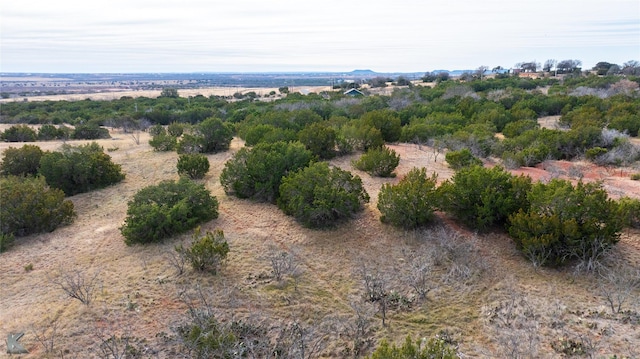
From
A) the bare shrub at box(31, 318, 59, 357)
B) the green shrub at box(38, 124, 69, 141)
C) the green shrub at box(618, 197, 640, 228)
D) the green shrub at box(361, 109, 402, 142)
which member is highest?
the green shrub at box(361, 109, 402, 142)

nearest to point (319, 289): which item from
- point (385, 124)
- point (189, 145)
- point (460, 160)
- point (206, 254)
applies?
point (206, 254)

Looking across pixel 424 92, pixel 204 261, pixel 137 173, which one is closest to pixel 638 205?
pixel 204 261

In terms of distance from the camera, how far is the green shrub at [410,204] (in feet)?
32.9

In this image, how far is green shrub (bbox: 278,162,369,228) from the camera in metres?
10.5

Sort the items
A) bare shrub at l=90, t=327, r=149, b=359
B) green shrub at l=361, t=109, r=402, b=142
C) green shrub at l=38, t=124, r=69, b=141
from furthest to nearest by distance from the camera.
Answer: green shrub at l=38, t=124, r=69, b=141 < green shrub at l=361, t=109, r=402, b=142 < bare shrub at l=90, t=327, r=149, b=359

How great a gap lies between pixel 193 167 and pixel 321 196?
6351 millimetres

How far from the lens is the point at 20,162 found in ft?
49.8

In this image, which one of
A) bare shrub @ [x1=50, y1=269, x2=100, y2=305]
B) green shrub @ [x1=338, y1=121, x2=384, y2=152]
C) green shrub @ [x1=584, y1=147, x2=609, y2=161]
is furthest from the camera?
green shrub @ [x1=338, y1=121, x2=384, y2=152]

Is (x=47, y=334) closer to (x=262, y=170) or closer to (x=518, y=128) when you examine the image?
(x=262, y=170)

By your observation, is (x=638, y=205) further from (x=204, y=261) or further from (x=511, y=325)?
(x=204, y=261)

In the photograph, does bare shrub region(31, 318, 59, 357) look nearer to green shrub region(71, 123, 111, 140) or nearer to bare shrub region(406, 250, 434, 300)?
bare shrub region(406, 250, 434, 300)

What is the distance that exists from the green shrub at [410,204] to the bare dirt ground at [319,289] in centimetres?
32

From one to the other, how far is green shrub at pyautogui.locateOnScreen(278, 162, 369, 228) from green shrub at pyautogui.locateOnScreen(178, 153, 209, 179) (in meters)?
4.76

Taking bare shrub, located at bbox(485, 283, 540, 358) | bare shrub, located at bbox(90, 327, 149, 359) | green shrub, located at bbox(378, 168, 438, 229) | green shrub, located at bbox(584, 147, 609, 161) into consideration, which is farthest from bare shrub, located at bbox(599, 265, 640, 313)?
green shrub, located at bbox(584, 147, 609, 161)
